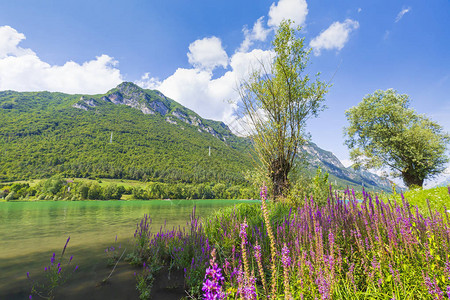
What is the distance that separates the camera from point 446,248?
2533 mm

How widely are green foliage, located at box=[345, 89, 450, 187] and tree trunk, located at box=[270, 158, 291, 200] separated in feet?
63.9

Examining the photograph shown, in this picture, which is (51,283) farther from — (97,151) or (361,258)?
(97,151)

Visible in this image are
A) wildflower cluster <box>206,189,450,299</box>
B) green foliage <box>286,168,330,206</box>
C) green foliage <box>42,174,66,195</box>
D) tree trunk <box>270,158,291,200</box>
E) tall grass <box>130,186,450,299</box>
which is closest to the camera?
tall grass <box>130,186,450,299</box>

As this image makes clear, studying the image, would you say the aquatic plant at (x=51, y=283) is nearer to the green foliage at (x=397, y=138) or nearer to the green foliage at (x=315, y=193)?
the green foliage at (x=315, y=193)

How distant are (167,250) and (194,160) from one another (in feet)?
488

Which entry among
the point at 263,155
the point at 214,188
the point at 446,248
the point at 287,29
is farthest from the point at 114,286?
the point at 214,188

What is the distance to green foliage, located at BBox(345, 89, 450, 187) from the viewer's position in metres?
21.6

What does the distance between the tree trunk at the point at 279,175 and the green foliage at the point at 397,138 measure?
1948 centimetres

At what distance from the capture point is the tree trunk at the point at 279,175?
32.2ft

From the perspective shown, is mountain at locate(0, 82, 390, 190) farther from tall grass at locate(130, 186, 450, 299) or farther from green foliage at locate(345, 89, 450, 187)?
tall grass at locate(130, 186, 450, 299)

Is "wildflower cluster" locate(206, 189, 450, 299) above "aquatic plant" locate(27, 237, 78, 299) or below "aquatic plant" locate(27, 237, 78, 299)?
above

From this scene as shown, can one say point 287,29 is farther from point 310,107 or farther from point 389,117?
point 389,117

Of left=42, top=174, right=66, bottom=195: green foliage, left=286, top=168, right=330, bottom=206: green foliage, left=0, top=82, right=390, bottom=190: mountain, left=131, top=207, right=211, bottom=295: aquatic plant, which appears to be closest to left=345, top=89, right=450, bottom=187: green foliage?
left=286, top=168, right=330, bottom=206: green foliage

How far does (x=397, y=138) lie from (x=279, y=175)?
19.8 metres
